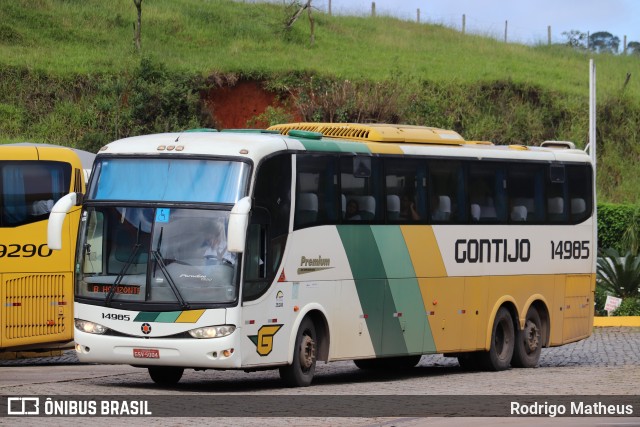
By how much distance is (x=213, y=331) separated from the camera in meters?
15.8

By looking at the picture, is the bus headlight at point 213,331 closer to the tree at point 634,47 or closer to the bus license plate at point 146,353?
the bus license plate at point 146,353

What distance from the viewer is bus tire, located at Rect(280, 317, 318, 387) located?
16.8 meters

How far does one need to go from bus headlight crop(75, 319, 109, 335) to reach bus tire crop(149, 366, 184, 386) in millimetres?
1335

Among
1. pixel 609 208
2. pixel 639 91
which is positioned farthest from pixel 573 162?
pixel 639 91

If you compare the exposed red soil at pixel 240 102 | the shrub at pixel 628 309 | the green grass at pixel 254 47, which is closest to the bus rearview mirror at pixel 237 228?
the shrub at pixel 628 309

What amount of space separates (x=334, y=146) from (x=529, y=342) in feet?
19.5

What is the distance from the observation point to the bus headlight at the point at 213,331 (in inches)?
621

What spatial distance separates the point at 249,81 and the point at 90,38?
25.0 ft

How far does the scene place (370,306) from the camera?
61.1 feet

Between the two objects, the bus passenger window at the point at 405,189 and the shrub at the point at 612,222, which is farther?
the shrub at the point at 612,222

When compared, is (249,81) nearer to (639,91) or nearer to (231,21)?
(231,21)

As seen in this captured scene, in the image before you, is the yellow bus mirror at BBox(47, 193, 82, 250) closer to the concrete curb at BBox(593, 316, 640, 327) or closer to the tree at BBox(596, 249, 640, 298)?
the concrete curb at BBox(593, 316, 640, 327)

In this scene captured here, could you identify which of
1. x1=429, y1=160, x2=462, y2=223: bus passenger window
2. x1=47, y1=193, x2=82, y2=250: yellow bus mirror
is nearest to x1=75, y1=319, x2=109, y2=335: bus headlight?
x1=47, y1=193, x2=82, y2=250: yellow bus mirror

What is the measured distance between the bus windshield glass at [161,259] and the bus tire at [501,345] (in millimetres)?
6675
